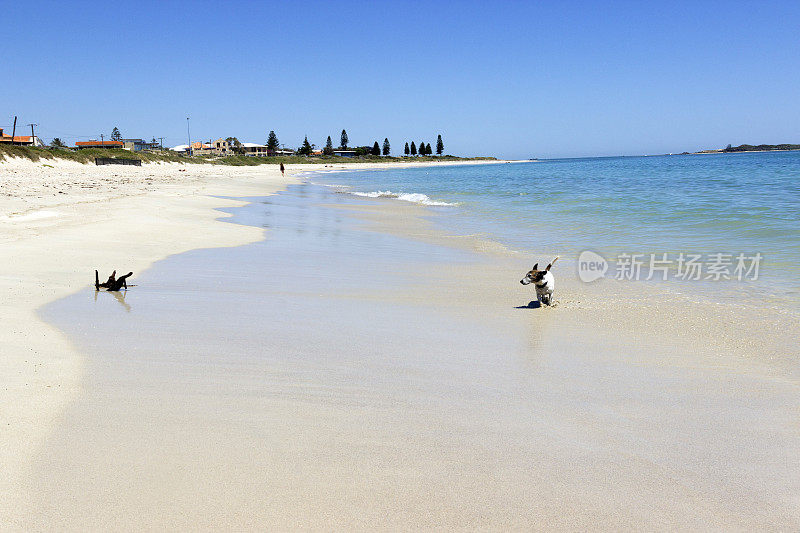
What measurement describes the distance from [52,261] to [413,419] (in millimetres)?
7072

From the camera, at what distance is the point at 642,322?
19.6 ft

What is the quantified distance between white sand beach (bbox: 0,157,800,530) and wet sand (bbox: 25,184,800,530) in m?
0.02

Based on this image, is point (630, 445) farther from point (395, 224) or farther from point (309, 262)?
point (395, 224)

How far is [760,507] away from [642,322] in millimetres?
3462

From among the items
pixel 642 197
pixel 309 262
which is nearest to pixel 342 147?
pixel 642 197

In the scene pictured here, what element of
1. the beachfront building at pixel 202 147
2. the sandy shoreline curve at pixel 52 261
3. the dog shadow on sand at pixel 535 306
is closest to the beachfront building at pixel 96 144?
the beachfront building at pixel 202 147

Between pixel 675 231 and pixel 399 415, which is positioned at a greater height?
pixel 675 231

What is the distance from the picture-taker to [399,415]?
3555 millimetres

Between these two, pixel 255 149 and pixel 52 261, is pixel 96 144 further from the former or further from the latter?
pixel 52 261

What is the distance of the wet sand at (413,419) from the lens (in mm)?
2621

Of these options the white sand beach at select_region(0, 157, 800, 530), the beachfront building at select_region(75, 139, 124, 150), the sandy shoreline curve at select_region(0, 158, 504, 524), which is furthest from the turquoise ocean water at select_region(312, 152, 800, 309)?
the beachfront building at select_region(75, 139, 124, 150)

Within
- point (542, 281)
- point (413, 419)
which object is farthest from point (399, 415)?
point (542, 281)

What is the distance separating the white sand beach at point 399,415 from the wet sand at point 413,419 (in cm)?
2

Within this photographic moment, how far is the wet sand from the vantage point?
2.62m
